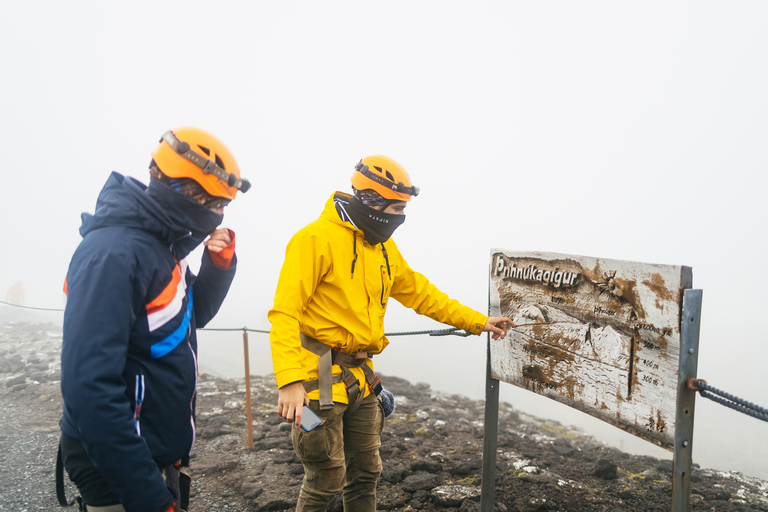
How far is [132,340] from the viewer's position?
1823 millimetres

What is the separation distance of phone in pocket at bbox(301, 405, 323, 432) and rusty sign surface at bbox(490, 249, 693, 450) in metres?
1.55

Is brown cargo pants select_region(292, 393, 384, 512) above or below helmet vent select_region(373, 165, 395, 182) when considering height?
below

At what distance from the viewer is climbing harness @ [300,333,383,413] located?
284 cm

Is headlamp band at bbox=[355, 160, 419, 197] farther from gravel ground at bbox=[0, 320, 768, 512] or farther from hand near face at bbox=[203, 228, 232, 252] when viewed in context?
gravel ground at bbox=[0, 320, 768, 512]

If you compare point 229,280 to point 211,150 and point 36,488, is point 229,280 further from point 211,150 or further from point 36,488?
point 36,488

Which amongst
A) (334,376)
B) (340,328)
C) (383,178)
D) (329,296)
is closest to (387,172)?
(383,178)

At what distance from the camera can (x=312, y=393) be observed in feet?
9.33

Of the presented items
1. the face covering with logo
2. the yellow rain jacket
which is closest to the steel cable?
the yellow rain jacket

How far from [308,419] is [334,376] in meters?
0.37

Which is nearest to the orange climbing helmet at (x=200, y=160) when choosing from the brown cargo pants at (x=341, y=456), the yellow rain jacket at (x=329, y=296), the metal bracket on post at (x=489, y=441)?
the yellow rain jacket at (x=329, y=296)

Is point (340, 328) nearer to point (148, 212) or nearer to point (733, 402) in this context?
point (148, 212)

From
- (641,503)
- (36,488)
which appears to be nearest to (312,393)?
(641,503)

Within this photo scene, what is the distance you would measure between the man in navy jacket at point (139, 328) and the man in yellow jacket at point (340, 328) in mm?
605

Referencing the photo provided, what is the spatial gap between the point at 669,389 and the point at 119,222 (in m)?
2.62
